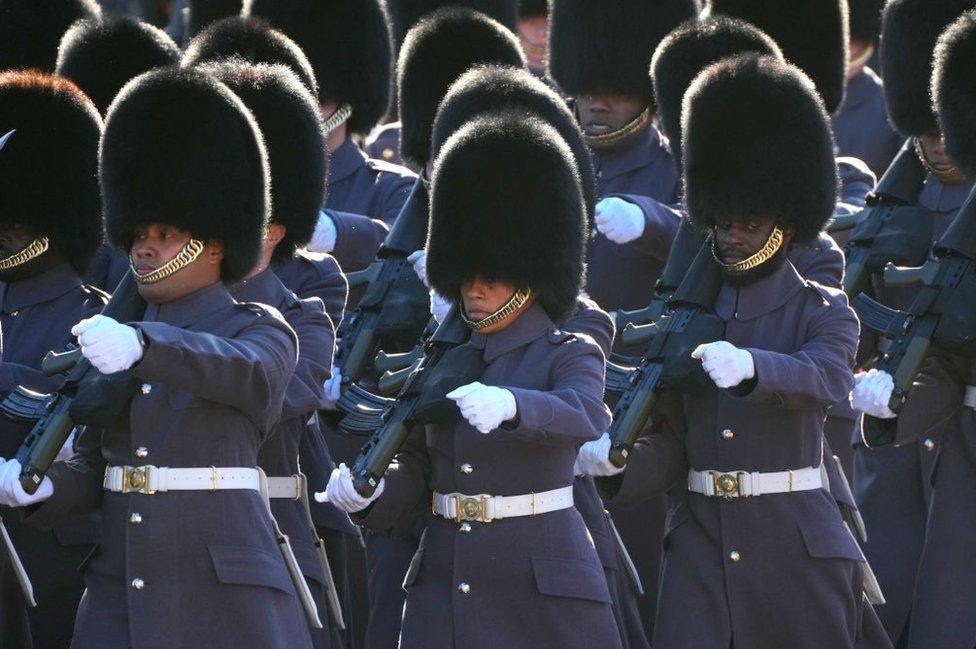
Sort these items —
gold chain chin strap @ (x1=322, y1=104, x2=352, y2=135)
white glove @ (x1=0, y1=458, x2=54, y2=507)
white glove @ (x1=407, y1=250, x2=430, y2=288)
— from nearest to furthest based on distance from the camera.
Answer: white glove @ (x1=0, y1=458, x2=54, y2=507), white glove @ (x1=407, y1=250, x2=430, y2=288), gold chain chin strap @ (x1=322, y1=104, x2=352, y2=135)

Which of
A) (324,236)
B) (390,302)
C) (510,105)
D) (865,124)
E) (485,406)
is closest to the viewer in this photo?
(485,406)

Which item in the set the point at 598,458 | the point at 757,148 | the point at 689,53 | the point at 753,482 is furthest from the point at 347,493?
the point at 689,53

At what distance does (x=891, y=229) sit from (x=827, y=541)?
64.5 inches

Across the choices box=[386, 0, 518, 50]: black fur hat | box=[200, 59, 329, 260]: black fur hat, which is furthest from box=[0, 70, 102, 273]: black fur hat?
box=[386, 0, 518, 50]: black fur hat

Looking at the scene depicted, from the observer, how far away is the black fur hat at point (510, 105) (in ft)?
22.0

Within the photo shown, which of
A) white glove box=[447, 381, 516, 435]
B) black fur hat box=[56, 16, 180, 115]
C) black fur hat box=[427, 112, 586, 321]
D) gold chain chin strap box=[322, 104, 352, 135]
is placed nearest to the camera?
white glove box=[447, 381, 516, 435]

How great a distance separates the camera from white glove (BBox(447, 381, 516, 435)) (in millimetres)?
5297

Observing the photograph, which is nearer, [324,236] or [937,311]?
[937,311]

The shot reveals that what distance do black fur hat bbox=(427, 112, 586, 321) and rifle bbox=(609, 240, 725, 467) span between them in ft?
1.24

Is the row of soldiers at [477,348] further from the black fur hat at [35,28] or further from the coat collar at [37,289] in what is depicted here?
the black fur hat at [35,28]

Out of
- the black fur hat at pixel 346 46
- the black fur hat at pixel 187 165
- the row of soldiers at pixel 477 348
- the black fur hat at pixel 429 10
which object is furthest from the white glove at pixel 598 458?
the black fur hat at pixel 429 10

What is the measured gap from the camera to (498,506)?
566 centimetres

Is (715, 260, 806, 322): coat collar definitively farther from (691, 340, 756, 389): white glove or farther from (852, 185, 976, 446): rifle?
(852, 185, 976, 446): rifle

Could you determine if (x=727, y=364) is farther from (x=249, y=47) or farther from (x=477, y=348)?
(x=249, y=47)
